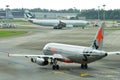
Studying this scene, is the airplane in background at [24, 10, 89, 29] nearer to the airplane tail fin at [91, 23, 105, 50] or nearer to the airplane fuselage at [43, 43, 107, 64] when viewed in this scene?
the airplane fuselage at [43, 43, 107, 64]

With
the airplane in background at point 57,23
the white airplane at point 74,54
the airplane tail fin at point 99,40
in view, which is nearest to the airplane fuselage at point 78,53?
the white airplane at point 74,54

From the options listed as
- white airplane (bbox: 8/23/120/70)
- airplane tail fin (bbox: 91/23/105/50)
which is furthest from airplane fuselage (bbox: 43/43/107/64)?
airplane tail fin (bbox: 91/23/105/50)

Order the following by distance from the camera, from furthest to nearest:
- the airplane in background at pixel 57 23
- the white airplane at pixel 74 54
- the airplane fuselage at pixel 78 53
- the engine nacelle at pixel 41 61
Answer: the airplane in background at pixel 57 23
the engine nacelle at pixel 41 61
the white airplane at pixel 74 54
the airplane fuselage at pixel 78 53

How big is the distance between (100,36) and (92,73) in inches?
207

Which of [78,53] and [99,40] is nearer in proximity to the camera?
[78,53]

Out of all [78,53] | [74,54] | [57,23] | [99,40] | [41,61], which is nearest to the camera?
[78,53]

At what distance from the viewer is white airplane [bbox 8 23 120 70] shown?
45.7 m

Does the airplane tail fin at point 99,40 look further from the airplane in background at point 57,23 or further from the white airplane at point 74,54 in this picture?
the airplane in background at point 57,23

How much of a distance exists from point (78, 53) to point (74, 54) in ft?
2.92

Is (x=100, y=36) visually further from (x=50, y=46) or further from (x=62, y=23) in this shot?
(x=62, y=23)

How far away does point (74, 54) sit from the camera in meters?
47.6

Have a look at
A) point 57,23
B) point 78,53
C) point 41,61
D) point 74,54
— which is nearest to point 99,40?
point 78,53

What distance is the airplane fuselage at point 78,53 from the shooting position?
149ft

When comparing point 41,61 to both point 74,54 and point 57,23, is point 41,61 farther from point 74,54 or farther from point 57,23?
point 57,23
